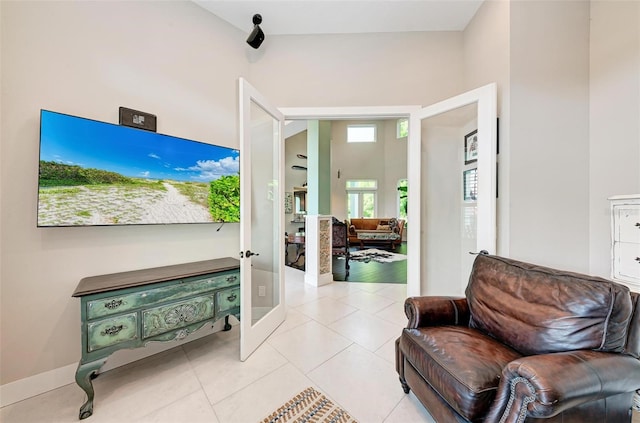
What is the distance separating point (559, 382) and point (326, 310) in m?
2.37

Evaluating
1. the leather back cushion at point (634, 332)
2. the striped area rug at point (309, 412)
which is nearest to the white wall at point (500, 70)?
the leather back cushion at point (634, 332)

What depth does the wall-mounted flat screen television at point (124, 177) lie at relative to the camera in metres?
1.58

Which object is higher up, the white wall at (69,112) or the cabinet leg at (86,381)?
the white wall at (69,112)

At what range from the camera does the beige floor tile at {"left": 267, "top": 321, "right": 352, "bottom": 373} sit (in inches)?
78.7

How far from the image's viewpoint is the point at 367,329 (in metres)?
2.54

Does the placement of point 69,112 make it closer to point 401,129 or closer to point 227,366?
point 227,366

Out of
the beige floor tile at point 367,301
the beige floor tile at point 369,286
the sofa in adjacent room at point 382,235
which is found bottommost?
the beige floor tile at point 369,286

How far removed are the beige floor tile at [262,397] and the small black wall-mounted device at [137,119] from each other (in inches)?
85.1

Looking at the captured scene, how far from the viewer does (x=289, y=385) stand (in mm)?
1708

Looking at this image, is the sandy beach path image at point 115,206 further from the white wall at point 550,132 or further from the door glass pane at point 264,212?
the white wall at point 550,132

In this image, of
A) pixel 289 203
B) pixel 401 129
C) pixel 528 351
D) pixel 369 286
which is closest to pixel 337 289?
pixel 369 286

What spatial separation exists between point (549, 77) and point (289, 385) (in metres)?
3.27

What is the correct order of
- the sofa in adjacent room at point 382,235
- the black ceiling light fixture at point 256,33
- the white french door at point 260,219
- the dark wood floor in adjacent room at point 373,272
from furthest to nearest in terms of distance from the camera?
the sofa in adjacent room at point 382,235 < the dark wood floor in adjacent room at point 373,272 < the black ceiling light fixture at point 256,33 < the white french door at point 260,219

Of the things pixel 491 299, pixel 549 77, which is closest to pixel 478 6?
pixel 549 77
